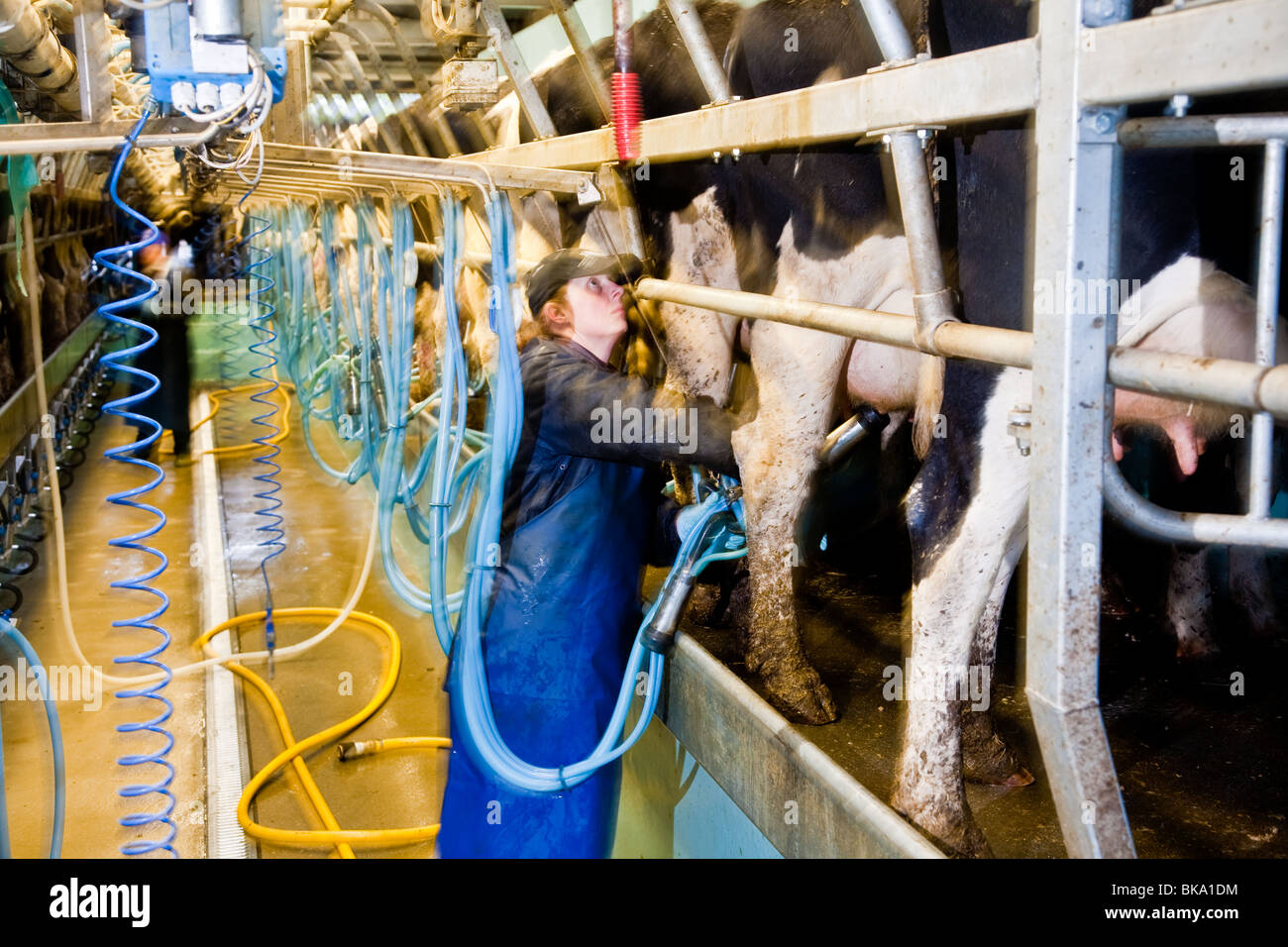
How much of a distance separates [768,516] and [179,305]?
600 centimetres

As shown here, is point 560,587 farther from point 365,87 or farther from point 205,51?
point 365,87

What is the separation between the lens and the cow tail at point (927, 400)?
2.63m

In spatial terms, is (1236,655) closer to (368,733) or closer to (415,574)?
(368,733)

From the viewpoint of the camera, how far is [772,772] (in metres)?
2.39

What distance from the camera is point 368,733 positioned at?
4.06m

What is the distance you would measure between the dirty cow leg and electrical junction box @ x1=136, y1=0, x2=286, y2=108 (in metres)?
1.71

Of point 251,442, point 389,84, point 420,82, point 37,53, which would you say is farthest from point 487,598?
point 251,442

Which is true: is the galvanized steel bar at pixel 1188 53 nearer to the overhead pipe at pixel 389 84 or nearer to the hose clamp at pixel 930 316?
the hose clamp at pixel 930 316

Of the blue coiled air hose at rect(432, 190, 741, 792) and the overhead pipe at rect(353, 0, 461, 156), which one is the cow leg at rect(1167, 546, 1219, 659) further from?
the overhead pipe at rect(353, 0, 461, 156)

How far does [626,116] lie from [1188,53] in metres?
1.88

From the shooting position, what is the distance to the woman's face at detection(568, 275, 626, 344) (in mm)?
2668

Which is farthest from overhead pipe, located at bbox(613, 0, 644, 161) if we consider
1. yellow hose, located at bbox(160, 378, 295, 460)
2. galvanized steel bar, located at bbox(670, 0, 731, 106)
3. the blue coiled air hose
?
yellow hose, located at bbox(160, 378, 295, 460)

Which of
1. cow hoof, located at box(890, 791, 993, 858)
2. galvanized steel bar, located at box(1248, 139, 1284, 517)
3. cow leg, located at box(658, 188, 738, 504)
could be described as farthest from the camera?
cow leg, located at box(658, 188, 738, 504)

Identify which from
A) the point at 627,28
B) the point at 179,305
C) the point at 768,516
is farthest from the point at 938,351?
the point at 179,305
